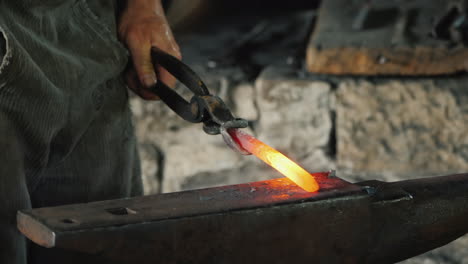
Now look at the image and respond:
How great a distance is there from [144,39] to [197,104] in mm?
221

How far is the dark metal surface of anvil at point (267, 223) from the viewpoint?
0.65 metres

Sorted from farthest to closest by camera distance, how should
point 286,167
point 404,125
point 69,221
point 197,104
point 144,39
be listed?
point 404,125 → point 144,39 → point 197,104 → point 286,167 → point 69,221

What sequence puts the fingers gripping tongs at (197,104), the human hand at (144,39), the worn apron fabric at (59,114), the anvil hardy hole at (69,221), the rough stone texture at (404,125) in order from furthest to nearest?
the rough stone texture at (404,125) → the human hand at (144,39) → the fingers gripping tongs at (197,104) → the worn apron fabric at (59,114) → the anvil hardy hole at (69,221)

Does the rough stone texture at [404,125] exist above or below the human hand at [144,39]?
below

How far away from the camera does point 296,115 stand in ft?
6.23

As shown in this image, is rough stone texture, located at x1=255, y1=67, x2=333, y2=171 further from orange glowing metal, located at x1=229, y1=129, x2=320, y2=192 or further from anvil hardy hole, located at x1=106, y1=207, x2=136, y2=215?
anvil hardy hole, located at x1=106, y1=207, x2=136, y2=215

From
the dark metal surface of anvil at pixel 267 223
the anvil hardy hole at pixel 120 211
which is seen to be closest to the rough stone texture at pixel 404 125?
the dark metal surface of anvil at pixel 267 223

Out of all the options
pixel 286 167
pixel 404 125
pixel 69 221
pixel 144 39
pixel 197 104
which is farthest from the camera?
pixel 404 125

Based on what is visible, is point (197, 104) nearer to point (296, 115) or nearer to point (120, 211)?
point (120, 211)

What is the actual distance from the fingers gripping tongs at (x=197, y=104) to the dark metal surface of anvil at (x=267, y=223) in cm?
11

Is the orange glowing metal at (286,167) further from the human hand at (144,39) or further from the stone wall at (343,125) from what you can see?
the stone wall at (343,125)

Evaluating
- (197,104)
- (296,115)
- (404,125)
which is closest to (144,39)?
(197,104)

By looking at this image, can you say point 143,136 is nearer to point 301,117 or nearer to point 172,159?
point 172,159

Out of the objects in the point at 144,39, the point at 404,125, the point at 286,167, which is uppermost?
the point at 144,39
